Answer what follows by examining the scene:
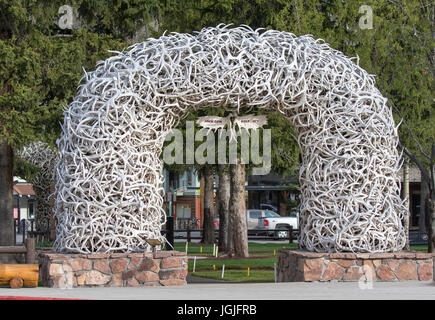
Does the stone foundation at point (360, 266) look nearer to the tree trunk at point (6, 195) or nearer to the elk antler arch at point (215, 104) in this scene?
the elk antler arch at point (215, 104)

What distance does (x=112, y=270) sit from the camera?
41.1 feet

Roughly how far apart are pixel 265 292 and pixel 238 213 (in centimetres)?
1190

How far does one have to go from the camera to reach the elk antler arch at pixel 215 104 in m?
12.7

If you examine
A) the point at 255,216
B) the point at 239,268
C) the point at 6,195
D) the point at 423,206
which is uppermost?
the point at 6,195

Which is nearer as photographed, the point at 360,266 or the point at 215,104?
the point at 360,266

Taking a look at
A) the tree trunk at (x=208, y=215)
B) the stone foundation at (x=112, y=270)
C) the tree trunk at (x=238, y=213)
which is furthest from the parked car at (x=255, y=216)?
the stone foundation at (x=112, y=270)

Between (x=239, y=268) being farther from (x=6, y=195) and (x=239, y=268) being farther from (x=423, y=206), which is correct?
(x=423, y=206)

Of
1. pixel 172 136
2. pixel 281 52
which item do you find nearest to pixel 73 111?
pixel 281 52

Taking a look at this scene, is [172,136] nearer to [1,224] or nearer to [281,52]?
[1,224]

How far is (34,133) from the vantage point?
58.0 feet

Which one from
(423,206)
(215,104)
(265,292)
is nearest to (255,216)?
(423,206)

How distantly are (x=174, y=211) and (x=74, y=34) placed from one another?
1718 inches

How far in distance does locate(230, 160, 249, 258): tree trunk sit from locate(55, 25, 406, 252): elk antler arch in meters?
9.51

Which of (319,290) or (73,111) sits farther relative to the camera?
(73,111)
